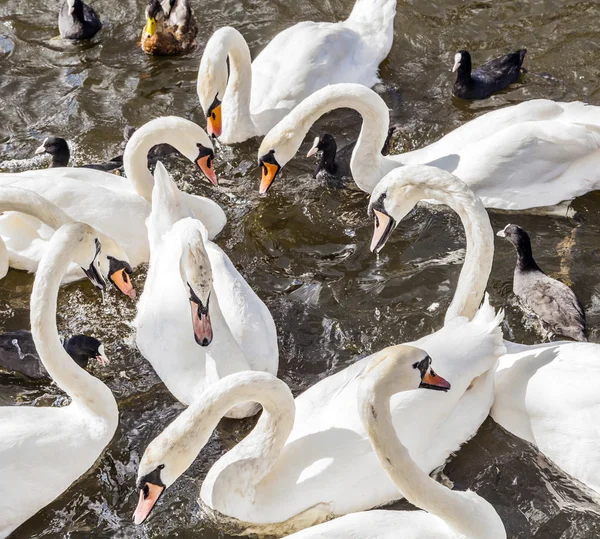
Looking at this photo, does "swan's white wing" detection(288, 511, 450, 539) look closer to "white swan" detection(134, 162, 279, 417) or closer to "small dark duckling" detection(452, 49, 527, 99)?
"white swan" detection(134, 162, 279, 417)

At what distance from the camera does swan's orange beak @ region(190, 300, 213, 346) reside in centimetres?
620

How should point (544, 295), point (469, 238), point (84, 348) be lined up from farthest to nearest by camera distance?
point (544, 295), point (84, 348), point (469, 238)

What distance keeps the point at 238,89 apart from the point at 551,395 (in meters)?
4.55

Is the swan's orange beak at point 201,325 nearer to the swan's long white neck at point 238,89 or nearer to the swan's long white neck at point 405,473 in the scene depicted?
the swan's long white neck at point 405,473

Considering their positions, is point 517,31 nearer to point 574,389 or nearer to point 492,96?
point 492,96

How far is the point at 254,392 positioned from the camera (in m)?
5.65

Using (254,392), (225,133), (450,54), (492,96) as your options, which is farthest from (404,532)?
(450,54)

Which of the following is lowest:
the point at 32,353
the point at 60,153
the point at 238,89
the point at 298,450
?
the point at 32,353

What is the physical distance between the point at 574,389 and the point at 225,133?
15.1 feet

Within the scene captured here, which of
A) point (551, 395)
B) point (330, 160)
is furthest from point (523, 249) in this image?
point (330, 160)

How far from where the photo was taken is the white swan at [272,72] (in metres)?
8.78

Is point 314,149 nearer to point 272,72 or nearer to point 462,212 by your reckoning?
point 272,72

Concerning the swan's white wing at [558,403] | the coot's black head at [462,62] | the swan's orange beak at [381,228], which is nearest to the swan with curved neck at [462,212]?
the swan's orange beak at [381,228]

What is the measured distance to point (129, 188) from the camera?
820 centimetres
